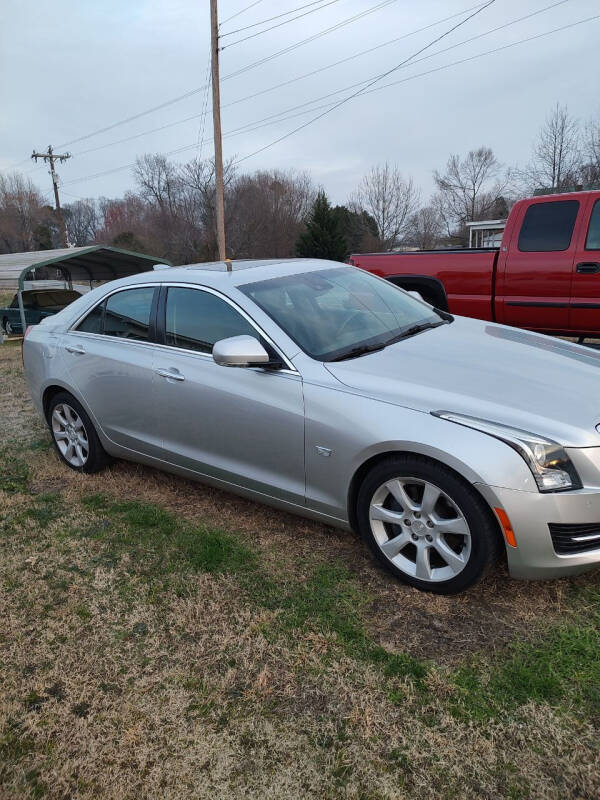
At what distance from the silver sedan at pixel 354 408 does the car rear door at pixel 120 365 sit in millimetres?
14

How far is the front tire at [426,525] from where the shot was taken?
8.04 ft

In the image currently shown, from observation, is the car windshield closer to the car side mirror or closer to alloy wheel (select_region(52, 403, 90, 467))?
the car side mirror

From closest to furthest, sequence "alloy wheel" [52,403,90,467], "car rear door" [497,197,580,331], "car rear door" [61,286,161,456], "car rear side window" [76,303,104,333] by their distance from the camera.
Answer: "car rear door" [61,286,161,456] → "car rear side window" [76,303,104,333] → "alloy wheel" [52,403,90,467] → "car rear door" [497,197,580,331]

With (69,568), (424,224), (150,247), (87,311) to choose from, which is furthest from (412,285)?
(424,224)

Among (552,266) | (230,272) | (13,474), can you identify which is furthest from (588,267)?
(13,474)

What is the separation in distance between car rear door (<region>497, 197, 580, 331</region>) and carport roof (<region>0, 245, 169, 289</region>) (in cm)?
1019

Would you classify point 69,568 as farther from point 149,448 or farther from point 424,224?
point 424,224

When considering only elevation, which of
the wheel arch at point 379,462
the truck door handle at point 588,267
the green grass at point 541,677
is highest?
the truck door handle at point 588,267

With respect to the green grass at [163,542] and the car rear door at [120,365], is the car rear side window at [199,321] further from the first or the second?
the green grass at [163,542]

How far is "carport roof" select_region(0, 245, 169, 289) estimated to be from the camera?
13799 mm

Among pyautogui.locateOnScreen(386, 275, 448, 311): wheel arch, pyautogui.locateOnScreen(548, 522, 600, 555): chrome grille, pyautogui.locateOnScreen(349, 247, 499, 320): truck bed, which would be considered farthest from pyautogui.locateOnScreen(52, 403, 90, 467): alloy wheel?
pyautogui.locateOnScreen(349, 247, 499, 320): truck bed

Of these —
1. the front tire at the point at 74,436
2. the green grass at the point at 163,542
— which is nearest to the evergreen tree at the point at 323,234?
the front tire at the point at 74,436

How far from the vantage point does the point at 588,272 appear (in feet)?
19.3

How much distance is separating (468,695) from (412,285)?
5.37 m
